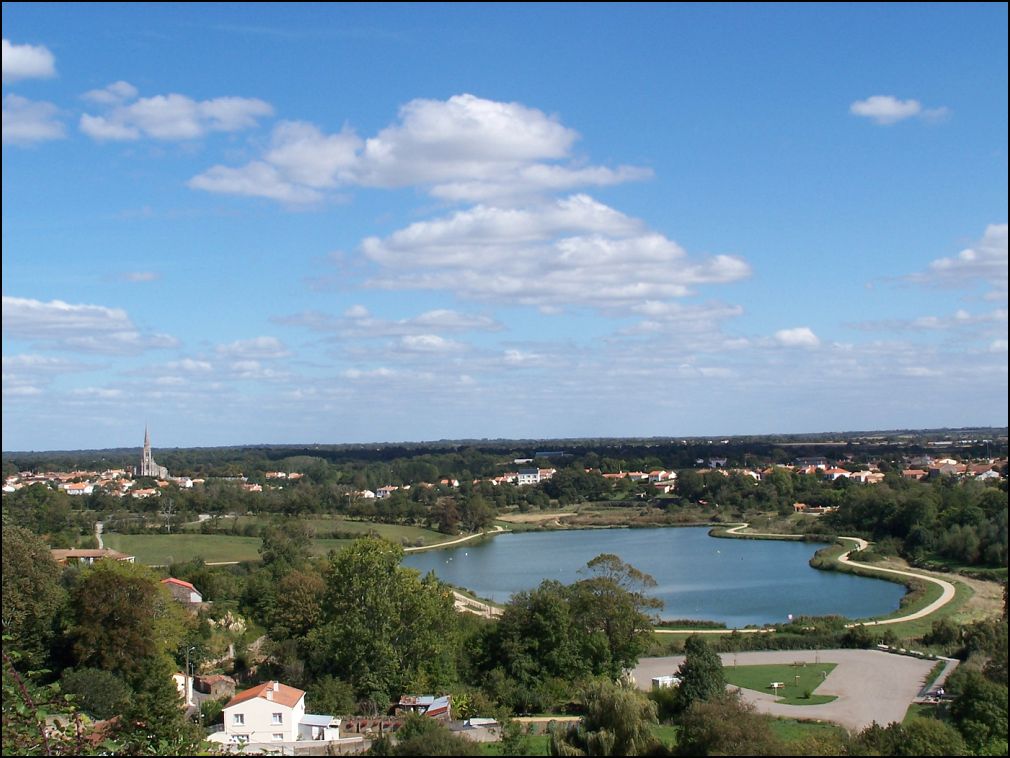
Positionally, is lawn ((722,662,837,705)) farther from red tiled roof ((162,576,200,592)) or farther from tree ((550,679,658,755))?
red tiled roof ((162,576,200,592))

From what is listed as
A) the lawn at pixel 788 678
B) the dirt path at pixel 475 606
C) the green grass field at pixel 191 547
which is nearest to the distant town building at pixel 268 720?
the lawn at pixel 788 678

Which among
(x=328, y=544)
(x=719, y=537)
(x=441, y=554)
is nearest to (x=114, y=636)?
(x=328, y=544)

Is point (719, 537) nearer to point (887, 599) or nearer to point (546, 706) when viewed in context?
point (887, 599)

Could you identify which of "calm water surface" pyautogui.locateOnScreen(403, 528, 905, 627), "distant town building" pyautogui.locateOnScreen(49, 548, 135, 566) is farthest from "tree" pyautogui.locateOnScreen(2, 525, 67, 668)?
"calm water surface" pyautogui.locateOnScreen(403, 528, 905, 627)

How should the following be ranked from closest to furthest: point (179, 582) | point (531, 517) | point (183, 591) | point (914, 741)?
point (914, 741) < point (183, 591) < point (179, 582) < point (531, 517)

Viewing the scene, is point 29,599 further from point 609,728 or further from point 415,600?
point 609,728

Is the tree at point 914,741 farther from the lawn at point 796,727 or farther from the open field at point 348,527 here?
the open field at point 348,527

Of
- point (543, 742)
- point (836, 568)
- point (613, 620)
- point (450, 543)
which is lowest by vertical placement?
point (450, 543)

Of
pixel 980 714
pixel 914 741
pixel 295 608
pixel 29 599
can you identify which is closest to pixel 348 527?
pixel 295 608

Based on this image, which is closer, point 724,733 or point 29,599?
point 724,733
